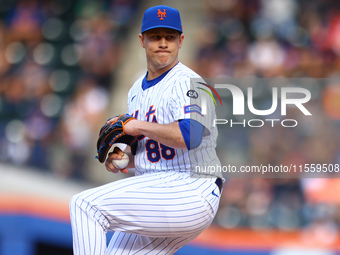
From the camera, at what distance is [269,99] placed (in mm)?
5270

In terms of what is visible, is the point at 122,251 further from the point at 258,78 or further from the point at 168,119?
the point at 258,78

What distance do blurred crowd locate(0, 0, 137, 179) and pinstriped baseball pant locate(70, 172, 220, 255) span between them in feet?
9.09

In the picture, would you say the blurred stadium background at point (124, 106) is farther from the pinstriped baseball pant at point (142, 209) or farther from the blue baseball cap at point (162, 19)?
the blue baseball cap at point (162, 19)

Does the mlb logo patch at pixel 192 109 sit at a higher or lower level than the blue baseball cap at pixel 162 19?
lower

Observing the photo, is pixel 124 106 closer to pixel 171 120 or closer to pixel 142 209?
pixel 171 120

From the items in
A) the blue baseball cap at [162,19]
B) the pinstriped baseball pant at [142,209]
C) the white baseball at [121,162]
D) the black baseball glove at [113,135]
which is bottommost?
the pinstriped baseball pant at [142,209]

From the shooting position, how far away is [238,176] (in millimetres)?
5062

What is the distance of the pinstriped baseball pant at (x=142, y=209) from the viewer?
2029 mm

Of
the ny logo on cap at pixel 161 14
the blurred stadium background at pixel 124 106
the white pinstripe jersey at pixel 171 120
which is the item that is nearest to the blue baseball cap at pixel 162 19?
the ny logo on cap at pixel 161 14

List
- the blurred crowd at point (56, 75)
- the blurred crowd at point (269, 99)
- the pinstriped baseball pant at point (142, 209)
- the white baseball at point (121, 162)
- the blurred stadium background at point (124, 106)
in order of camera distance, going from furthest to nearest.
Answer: the blurred crowd at point (56, 75), the blurred crowd at point (269, 99), the blurred stadium background at point (124, 106), the white baseball at point (121, 162), the pinstriped baseball pant at point (142, 209)

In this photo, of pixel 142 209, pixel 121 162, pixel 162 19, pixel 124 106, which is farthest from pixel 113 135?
pixel 124 106

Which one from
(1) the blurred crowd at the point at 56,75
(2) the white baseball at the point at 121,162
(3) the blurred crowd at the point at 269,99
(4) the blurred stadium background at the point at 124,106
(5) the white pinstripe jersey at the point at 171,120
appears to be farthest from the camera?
(1) the blurred crowd at the point at 56,75

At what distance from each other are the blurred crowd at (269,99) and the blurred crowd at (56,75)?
1196 mm

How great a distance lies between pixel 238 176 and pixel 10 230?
6.85ft
